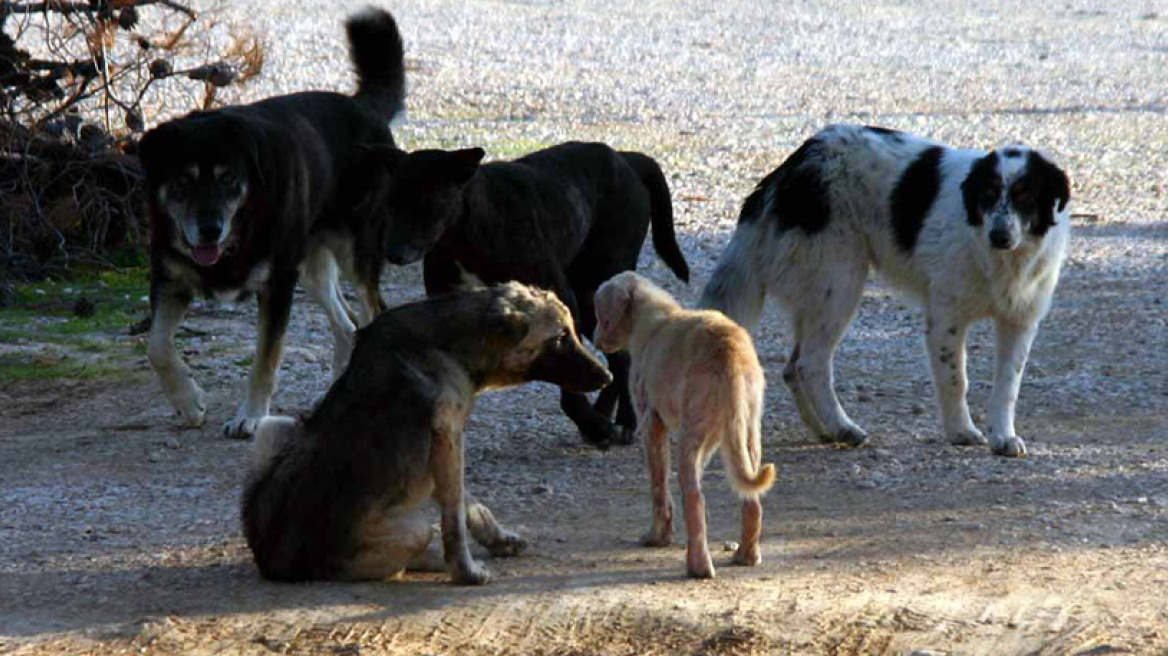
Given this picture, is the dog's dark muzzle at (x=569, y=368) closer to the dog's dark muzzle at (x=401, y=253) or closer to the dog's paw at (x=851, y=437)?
the dog's dark muzzle at (x=401, y=253)

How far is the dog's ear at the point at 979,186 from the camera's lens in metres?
8.61

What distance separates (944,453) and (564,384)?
2693mm

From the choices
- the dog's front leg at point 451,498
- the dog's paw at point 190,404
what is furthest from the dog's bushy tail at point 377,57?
the dog's front leg at point 451,498

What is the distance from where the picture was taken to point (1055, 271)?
8.84 metres

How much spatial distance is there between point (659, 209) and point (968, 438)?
2071mm

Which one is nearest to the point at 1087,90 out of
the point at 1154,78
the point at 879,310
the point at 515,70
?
the point at 1154,78

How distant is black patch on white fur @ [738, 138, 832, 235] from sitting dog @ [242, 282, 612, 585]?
3.02m

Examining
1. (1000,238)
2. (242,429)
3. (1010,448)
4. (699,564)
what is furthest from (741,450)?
(242,429)

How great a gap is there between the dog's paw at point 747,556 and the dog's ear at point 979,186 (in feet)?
9.58

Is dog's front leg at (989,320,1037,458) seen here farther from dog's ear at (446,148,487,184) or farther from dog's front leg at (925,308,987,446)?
dog's ear at (446,148,487,184)

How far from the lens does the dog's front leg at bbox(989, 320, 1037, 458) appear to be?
8.50m

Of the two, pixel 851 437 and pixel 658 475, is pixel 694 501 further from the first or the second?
pixel 851 437

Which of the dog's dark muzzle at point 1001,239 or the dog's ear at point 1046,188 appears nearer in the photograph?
the dog's dark muzzle at point 1001,239

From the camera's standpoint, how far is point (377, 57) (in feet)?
35.0
